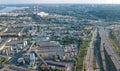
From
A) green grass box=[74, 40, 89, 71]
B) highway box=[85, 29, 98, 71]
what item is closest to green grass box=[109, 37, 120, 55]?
highway box=[85, 29, 98, 71]

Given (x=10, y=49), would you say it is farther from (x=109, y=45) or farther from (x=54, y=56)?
(x=109, y=45)

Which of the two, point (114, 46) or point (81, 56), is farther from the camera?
point (114, 46)

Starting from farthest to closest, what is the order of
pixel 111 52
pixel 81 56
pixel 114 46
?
pixel 114 46 < pixel 111 52 < pixel 81 56

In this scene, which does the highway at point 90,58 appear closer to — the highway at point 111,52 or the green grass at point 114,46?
the highway at point 111,52

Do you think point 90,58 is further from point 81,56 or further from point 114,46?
point 114,46

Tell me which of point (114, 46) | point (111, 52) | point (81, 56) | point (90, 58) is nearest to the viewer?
point (90, 58)

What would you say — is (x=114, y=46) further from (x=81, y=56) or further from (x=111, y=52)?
(x=81, y=56)

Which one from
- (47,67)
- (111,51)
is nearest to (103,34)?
(111,51)

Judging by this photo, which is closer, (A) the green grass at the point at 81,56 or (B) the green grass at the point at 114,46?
(A) the green grass at the point at 81,56

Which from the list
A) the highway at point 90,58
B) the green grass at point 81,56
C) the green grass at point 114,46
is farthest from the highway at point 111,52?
the green grass at point 81,56

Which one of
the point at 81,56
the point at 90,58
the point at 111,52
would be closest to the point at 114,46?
the point at 111,52

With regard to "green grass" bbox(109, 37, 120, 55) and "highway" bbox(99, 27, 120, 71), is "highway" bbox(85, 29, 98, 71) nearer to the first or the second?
"highway" bbox(99, 27, 120, 71)
